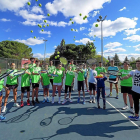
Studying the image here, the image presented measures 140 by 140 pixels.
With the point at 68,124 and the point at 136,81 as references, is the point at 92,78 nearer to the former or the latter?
the point at 136,81

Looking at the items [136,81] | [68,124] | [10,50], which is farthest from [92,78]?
[10,50]

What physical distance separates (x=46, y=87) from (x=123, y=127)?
347cm

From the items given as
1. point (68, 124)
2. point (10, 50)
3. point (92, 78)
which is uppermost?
point (10, 50)

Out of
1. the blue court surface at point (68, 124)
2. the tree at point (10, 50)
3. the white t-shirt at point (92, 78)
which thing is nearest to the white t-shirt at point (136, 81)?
the blue court surface at point (68, 124)

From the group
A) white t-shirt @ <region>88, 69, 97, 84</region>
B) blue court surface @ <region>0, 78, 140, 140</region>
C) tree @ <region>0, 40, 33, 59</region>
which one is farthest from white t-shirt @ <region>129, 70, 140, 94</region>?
tree @ <region>0, 40, 33, 59</region>

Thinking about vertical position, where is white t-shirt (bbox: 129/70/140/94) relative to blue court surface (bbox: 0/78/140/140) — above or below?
above

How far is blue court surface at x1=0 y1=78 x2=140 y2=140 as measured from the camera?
2.48 metres

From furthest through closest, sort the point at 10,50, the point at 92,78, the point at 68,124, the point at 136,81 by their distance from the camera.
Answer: the point at 10,50
the point at 92,78
the point at 136,81
the point at 68,124

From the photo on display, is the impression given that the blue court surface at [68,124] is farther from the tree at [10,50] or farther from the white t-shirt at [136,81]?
the tree at [10,50]

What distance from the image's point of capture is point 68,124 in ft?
9.78

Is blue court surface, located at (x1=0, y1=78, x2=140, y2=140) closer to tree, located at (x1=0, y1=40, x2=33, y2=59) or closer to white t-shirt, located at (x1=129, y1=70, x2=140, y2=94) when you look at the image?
white t-shirt, located at (x1=129, y1=70, x2=140, y2=94)

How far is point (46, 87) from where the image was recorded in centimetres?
498

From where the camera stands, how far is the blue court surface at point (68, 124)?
97.6 inches

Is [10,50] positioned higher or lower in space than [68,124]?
higher
